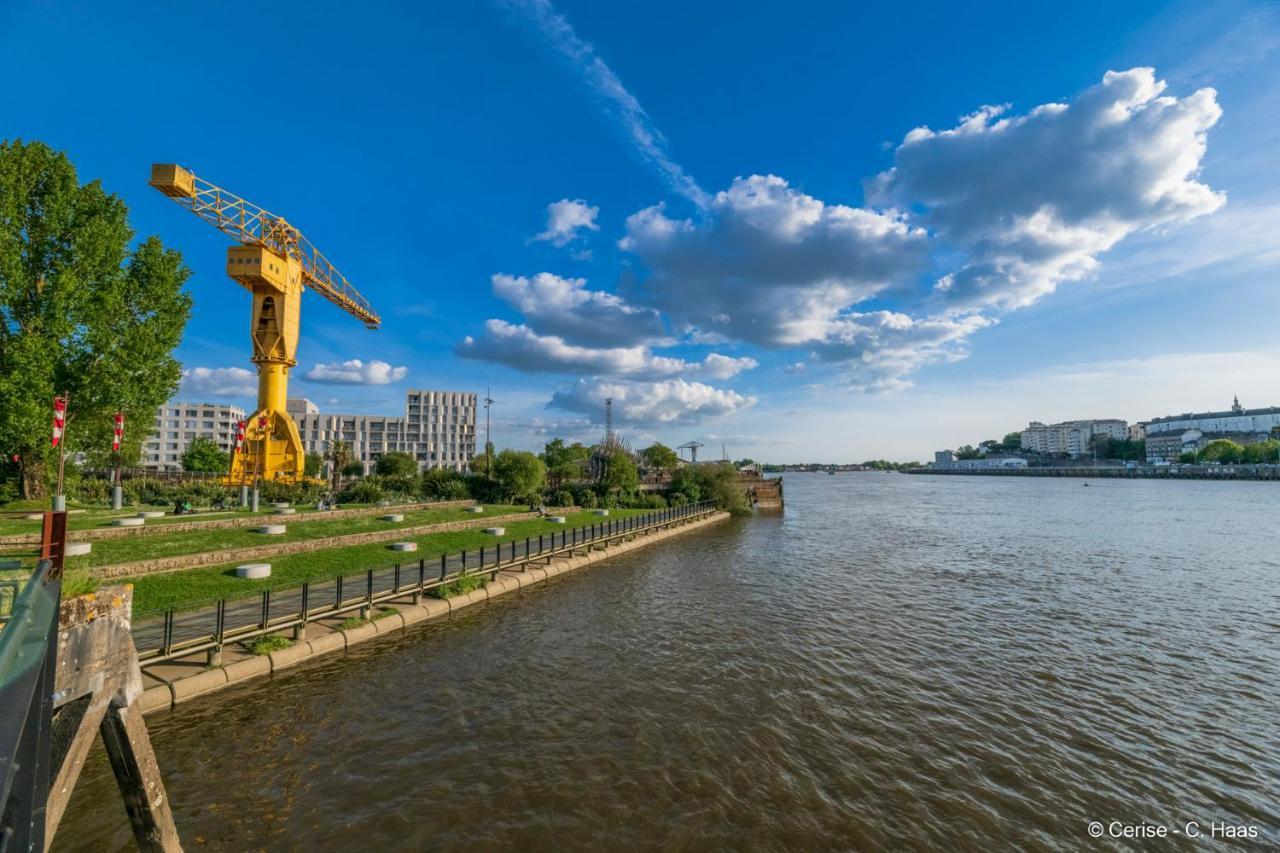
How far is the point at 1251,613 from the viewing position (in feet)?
67.4

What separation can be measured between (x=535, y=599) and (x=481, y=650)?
6.30 m

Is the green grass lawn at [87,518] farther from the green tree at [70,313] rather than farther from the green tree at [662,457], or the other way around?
the green tree at [662,457]

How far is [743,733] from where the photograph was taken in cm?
1105

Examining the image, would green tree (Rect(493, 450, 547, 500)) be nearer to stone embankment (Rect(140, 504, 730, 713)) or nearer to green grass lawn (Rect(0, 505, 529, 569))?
green grass lawn (Rect(0, 505, 529, 569))

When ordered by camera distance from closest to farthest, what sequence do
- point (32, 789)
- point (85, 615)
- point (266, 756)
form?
point (32, 789) → point (85, 615) → point (266, 756)

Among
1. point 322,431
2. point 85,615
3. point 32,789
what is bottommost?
point 32,789

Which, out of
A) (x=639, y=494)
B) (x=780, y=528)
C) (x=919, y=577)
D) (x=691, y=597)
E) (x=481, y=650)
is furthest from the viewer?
(x=639, y=494)

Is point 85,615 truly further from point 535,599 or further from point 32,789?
point 535,599

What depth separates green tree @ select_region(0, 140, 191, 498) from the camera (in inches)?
902

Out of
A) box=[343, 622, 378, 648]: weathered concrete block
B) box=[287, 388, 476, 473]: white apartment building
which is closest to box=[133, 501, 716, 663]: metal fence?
box=[343, 622, 378, 648]: weathered concrete block

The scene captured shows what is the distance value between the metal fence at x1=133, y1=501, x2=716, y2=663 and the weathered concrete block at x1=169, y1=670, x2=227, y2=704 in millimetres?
534

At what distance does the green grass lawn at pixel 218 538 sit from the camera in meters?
16.3

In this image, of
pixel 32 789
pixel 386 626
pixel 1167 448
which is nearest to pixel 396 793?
pixel 32 789

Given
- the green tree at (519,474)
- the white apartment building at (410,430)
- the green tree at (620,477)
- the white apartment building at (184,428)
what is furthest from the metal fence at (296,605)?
the white apartment building at (184,428)
